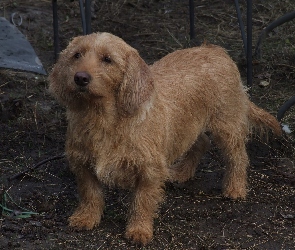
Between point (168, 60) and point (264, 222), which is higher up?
point (168, 60)

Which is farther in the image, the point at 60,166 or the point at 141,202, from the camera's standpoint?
the point at 60,166

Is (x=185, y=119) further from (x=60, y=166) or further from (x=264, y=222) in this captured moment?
(x=60, y=166)

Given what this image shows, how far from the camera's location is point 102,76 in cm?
455

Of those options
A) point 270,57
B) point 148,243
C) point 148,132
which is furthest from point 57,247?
point 270,57

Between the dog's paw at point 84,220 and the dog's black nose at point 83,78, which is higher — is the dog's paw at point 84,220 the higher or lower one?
the lower one

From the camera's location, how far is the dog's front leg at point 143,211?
5.02 meters

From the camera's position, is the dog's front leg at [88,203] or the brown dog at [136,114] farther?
the dog's front leg at [88,203]

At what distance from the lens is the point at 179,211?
558cm

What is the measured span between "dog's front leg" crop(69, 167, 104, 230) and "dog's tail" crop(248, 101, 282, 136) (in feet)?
5.44

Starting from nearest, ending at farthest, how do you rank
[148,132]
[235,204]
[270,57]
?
[148,132] < [235,204] < [270,57]

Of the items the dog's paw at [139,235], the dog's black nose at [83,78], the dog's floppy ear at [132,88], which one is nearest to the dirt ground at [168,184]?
the dog's paw at [139,235]

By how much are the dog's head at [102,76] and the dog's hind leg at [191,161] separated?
4.83 feet

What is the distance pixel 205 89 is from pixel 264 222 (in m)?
1.08

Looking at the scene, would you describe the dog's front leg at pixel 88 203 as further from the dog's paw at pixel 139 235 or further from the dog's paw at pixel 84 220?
the dog's paw at pixel 139 235
